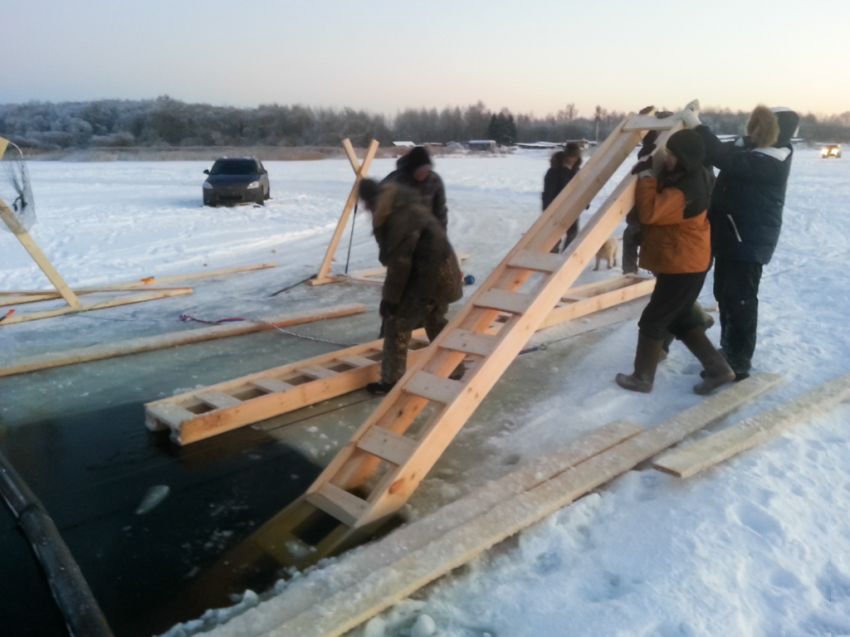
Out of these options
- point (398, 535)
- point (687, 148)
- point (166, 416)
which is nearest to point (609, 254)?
point (687, 148)

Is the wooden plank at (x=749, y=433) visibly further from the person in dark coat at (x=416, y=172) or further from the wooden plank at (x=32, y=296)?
the wooden plank at (x=32, y=296)

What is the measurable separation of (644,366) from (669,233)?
3.44 feet

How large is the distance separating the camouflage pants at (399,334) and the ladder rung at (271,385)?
72 centimetres

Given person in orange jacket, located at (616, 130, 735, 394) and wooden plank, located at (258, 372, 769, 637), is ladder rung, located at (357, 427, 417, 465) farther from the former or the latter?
person in orange jacket, located at (616, 130, 735, 394)

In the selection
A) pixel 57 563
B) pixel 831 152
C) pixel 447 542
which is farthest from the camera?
pixel 831 152

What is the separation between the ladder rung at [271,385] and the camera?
4.99 metres

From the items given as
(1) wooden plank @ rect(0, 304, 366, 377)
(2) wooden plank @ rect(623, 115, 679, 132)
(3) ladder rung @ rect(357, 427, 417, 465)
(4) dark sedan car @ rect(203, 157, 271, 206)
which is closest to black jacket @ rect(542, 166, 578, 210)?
(1) wooden plank @ rect(0, 304, 366, 377)

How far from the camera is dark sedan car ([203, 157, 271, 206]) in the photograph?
18.7m

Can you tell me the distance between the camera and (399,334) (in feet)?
16.4

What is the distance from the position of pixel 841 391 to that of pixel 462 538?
316cm

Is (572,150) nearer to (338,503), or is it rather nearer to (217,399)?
(217,399)

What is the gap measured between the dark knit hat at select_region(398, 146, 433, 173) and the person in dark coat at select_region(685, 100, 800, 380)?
1.87 metres

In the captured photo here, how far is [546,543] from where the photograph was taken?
10.5 feet

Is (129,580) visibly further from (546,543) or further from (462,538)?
(546,543)
